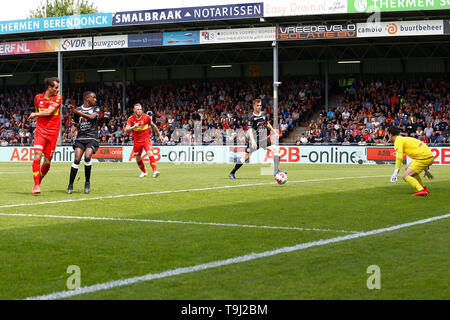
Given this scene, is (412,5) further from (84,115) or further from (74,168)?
(74,168)

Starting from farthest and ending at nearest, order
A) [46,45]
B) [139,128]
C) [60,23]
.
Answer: [46,45] → [60,23] → [139,128]

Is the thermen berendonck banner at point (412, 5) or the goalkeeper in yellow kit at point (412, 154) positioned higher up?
the thermen berendonck banner at point (412, 5)

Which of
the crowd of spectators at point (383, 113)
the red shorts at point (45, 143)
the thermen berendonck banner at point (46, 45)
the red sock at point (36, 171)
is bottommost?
the red sock at point (36, 171)

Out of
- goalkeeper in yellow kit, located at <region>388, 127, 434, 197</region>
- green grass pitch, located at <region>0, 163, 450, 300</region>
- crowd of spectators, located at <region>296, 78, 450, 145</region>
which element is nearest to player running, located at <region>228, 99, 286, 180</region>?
goalkeeper in yellow kit, located at <region>388, 127, 434, 197</region>

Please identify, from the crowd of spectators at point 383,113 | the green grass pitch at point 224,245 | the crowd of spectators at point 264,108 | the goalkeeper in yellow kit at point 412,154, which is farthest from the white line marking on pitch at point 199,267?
the crowd of spectators at point 383,113

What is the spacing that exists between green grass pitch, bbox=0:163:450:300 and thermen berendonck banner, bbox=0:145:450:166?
769 inches

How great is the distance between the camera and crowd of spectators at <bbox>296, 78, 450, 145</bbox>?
35.2m

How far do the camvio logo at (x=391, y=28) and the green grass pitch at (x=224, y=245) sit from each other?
24076 mm

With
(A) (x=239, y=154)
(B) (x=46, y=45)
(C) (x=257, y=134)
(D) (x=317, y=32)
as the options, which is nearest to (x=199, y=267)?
(C) (x=257, y=134)

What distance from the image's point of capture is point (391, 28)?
1395 inches

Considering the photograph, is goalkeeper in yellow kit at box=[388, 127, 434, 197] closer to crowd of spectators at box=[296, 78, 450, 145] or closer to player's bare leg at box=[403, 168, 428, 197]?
player's bare leg at box=[403, 168, 428, 197]

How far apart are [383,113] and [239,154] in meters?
10.0

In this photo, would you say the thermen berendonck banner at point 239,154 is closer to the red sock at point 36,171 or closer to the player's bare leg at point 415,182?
the red sock at point 36,171

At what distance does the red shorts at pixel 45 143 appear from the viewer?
13.1m
